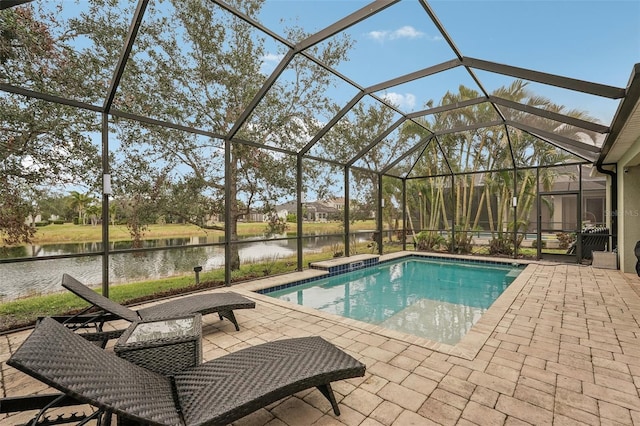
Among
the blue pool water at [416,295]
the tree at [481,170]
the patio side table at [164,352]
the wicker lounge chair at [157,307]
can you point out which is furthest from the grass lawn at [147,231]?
the tree at [481,170]

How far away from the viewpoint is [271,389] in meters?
1.86

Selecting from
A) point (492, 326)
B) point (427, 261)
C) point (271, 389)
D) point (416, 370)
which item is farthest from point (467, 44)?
point (427, 261)

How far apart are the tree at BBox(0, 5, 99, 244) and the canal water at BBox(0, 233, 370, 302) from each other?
558 mm

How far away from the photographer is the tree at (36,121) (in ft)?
14.1

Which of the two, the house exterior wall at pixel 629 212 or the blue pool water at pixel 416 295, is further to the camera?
the house exterior wall at pixel 629 212

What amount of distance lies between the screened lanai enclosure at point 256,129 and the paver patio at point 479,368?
2.39 metres

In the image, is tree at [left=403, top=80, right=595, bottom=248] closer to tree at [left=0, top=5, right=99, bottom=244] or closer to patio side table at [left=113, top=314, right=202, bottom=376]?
tree at [left=0, top=5, right=99, bottom=244]

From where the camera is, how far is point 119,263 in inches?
232

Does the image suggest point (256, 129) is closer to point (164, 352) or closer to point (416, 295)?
point (416, 295)

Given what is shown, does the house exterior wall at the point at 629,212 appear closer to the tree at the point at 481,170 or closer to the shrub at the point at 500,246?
the tree at the point at 481,170

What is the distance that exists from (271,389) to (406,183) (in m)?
11.5

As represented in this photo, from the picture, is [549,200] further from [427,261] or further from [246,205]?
[246,205]

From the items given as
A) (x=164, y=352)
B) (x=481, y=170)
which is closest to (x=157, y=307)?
(x=164, y=352)

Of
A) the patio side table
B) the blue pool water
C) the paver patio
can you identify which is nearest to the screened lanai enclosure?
the blue pool water
